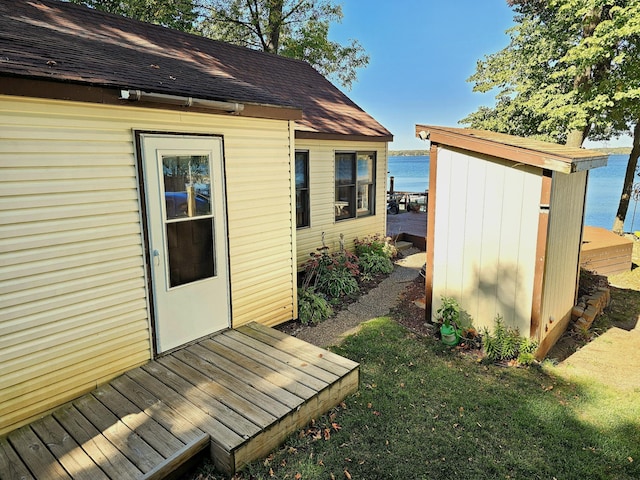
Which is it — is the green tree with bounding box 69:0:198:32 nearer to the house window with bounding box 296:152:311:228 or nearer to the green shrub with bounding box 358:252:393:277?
the house window with bounding box 296:152:311:228

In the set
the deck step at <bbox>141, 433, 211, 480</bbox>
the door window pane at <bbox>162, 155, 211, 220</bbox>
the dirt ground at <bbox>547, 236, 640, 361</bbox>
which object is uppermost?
the door window pane at <bbox>162, 155, 211, 220</bbox>

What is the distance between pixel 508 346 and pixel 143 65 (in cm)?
511

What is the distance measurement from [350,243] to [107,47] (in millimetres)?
5987

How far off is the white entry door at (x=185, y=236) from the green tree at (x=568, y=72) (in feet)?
29.4

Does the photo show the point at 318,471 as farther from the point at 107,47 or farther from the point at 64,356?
the point at 107,47

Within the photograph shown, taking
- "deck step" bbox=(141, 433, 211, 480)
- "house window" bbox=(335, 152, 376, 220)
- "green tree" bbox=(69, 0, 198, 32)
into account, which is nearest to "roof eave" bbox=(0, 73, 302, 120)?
"deck step" bbox=(141, 433, 211, 480)

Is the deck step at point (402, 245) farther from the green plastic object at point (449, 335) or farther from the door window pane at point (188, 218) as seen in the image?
the door window pane at point (188, 218)

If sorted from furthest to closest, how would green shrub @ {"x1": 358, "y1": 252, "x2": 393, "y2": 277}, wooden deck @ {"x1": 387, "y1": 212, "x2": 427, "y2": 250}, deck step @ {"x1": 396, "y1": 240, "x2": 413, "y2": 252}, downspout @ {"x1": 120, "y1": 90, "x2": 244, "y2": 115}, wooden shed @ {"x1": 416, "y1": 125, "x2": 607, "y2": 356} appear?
wooden deck @ {"x1": 387, "y1": 212, "x2": 427, "y2": 250}
deck step @ {"x1": 396, "y1": 240, "x2": 413, "y2": 252}
green shrub @ {"x1": 358, "y1": 252, "x2": 393, "y2": 277}
wooden shed @ {"x1": 416, "y1": 125, "x2": 607, "y2": 356}
downspout @ {"x1": 120, "y1": 90, "x2": 244, "y2": 115}

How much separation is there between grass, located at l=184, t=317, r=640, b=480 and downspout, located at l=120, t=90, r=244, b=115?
3054mm

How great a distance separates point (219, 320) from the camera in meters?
4.47

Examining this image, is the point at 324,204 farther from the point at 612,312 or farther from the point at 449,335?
the point at 612,312

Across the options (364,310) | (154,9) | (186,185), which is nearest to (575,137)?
(364,310)

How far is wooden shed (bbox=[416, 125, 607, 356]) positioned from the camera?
169 inches

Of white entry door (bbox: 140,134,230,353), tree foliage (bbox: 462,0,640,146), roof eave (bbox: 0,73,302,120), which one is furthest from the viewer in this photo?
tree foliage (bbox: 462,0,640,146)
